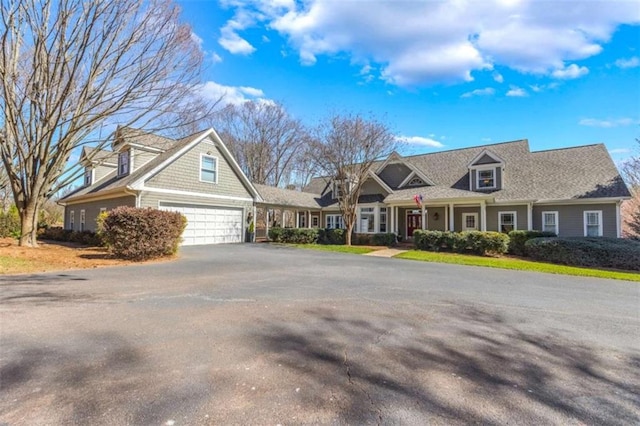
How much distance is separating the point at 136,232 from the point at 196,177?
25.2ft

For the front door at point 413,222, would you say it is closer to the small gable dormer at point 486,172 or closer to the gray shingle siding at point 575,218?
the small gable dormer at point 486,172

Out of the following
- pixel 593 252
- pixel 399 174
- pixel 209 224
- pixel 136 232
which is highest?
pixel 399 174

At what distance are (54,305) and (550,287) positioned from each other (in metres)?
11.2

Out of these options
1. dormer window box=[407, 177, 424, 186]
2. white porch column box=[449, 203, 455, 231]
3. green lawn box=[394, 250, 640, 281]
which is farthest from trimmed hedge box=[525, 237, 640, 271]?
dormer window box=[407, 177, 424, 186]

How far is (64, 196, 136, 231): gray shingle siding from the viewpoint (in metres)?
17.2

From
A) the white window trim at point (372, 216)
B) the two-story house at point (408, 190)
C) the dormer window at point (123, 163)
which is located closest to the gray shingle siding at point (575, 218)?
the two-story house at point (408, 190)

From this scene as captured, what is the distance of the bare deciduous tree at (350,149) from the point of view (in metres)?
19.8

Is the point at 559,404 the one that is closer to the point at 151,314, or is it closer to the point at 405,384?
the point at 405,384

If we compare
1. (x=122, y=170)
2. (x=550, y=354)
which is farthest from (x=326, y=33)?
(x=122, y=170)

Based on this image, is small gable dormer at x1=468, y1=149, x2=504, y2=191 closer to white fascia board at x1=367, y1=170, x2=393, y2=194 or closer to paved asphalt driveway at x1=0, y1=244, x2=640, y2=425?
white fascia board at x1=367, y1=170, x2=393, y2=194

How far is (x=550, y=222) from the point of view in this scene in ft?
61.3

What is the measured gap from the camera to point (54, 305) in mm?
5672

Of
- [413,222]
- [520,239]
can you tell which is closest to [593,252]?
[520,239]

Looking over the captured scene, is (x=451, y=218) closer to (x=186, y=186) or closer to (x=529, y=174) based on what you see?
(x=529, y=174)
